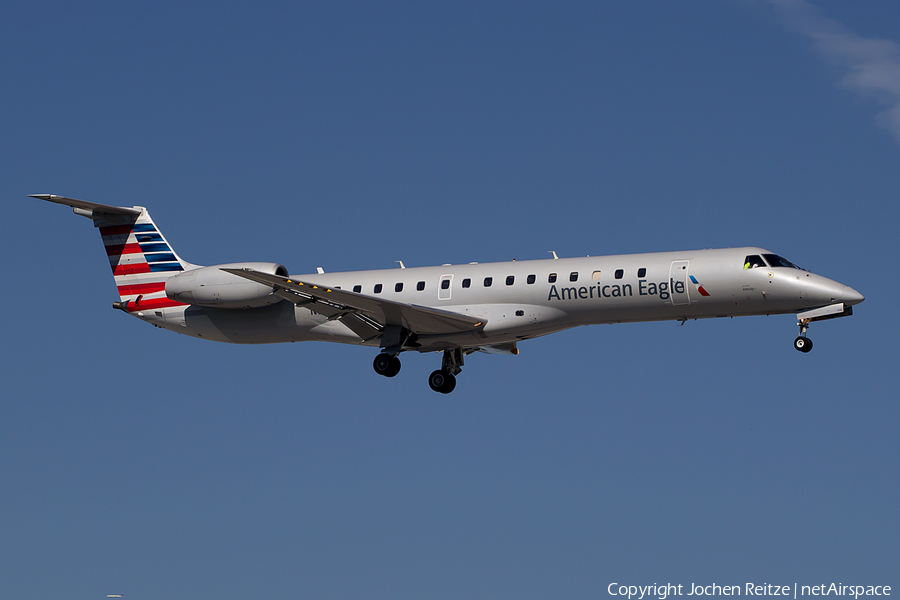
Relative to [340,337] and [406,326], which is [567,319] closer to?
[406,326]

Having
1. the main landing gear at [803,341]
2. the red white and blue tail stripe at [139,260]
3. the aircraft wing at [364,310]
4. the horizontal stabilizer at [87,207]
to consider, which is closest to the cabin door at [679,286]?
the main landing gear at [803,341]

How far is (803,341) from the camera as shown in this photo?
29.1 meters

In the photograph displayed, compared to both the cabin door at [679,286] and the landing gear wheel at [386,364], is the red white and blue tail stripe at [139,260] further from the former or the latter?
the cabin door at [679,286]

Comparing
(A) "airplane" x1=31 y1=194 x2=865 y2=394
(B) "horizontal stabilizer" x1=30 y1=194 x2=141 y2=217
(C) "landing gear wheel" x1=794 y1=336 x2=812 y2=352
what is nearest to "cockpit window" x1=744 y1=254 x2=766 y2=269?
(A) "airplane" x1=31 y1=194 x2=865 y2=394

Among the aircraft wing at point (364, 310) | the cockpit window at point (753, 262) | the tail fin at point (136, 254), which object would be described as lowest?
the aircraft wing at point (364, 310)

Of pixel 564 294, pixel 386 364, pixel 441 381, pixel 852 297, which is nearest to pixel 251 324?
pixel 386 364

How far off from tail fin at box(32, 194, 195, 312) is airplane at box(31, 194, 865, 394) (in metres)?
0.03

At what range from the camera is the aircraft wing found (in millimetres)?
29969

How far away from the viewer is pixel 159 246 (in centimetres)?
3566

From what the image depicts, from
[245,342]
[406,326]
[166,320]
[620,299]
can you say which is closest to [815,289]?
[620,299]

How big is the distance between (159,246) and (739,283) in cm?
1735

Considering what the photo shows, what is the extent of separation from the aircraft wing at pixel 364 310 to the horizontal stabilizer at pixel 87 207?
663 centimetres

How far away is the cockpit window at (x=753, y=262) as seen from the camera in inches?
1152

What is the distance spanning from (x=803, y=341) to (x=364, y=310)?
447 inches
